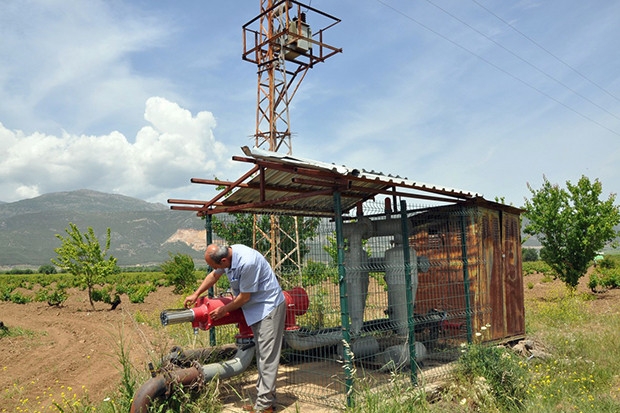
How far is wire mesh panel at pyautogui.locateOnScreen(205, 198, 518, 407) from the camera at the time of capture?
686 cm

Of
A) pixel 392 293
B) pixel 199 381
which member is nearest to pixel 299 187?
pixel 392 293

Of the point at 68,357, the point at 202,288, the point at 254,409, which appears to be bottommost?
the point at 68,357

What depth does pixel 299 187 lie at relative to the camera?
775 cm

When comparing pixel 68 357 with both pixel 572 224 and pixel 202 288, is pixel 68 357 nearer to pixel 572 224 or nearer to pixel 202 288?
pixel 202 288

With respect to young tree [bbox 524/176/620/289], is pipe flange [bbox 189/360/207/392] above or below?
below

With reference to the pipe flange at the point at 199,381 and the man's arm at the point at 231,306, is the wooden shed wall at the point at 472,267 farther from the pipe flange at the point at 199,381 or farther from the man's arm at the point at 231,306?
Answer: the pipe flange at the point at 199,381

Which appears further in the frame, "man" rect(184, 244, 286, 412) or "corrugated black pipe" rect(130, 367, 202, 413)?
"man" rect(184, 244, 286, 412)

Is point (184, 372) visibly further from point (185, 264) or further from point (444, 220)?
point (185, 264)

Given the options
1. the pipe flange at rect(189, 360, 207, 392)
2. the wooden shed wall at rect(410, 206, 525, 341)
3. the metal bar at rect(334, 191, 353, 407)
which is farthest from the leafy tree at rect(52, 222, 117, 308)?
the metal bar at rect(334, 191, 353, 407)

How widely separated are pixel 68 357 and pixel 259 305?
6.54 meters

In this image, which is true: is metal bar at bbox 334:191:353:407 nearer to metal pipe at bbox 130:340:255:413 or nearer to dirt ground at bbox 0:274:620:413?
dirt ground at bbox 0:274:620:413

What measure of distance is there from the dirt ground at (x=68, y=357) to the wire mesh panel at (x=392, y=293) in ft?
4.74

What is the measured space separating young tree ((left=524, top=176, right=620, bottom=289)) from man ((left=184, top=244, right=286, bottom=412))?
13.7m

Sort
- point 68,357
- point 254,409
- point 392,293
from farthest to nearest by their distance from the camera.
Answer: point 68,357 → point 392,293 → point 254,409
